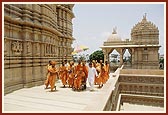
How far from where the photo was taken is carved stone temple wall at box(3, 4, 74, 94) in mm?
7582

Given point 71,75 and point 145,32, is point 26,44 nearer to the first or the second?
point 71,75

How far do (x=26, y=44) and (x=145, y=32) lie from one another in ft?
55.2

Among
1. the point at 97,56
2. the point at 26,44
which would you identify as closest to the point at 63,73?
the point at 26,44

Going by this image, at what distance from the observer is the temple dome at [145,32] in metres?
22.1

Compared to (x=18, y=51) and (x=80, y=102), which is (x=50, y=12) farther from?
(x=80, y=102)

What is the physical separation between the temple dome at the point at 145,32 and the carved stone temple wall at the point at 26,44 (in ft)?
44.7

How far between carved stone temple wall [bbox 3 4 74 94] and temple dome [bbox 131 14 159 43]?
44.7ft

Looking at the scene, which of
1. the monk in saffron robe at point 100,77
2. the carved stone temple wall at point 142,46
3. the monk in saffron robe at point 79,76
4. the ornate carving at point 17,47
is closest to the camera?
the ornate carving at point 17,47

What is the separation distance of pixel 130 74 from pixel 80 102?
780 centimetres

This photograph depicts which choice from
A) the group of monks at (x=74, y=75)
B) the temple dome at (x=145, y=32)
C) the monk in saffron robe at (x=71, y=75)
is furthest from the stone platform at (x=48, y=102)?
the temple dome at (x=145, y=32)

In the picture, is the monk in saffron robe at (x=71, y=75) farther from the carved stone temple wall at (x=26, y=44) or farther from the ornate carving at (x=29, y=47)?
the ornate carving at (x=29, y=47)

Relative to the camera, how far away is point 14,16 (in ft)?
26.3

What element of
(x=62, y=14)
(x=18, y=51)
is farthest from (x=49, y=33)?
(x=62, y=14)

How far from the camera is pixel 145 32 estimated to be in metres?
22.6
